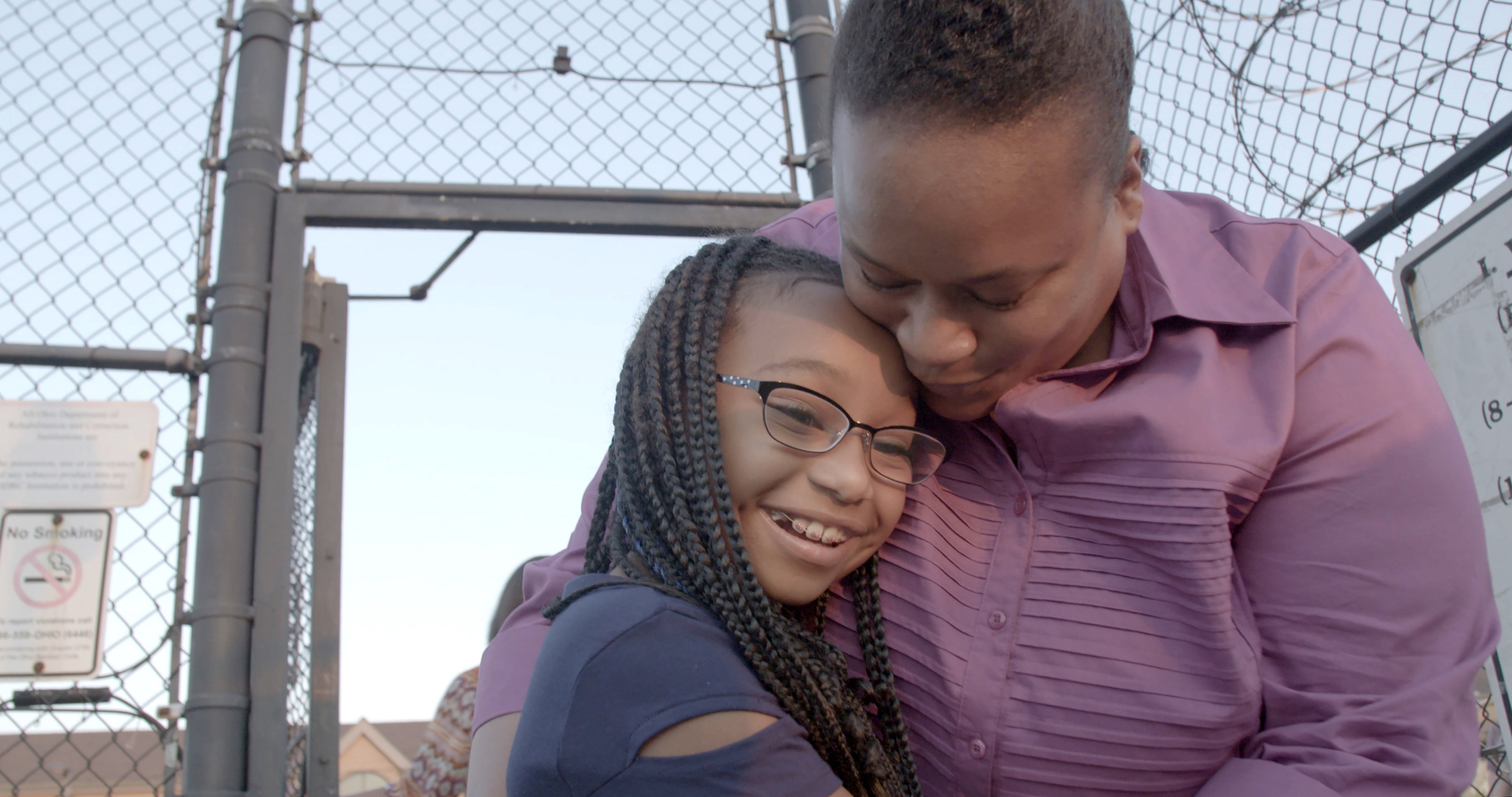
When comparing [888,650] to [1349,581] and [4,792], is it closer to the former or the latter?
Answer: [1349,581]

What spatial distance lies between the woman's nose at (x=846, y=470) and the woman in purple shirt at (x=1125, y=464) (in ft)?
0.43

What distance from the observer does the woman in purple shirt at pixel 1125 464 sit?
1.27 meters

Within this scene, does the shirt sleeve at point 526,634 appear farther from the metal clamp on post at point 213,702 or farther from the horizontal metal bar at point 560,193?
the horizontal metal bar at point 560,193

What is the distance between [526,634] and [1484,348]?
5.56 ft

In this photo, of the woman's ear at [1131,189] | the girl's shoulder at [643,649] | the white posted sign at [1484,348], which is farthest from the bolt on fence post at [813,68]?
the girl's shoulder at [643,649]

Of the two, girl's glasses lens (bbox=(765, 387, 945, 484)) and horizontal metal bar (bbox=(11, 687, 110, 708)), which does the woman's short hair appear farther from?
horizontal metal bar (bbox=(11, 687, 110, 708))

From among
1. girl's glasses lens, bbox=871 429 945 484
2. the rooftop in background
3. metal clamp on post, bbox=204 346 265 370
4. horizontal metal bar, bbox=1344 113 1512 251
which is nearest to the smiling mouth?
girl's glasses lens, bbox=871 429 945 484

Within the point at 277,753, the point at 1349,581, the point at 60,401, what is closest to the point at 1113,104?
the point at 1349,581

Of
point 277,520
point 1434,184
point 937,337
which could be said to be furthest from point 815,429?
point 277,520

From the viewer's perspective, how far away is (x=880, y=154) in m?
1.29

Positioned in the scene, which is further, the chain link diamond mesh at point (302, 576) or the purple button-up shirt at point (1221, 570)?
the chain link diamond mesh at point (302, 576)

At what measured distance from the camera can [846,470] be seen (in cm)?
159

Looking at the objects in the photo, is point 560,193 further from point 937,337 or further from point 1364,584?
point 1364,584

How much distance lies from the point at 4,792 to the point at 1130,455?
135 inches
